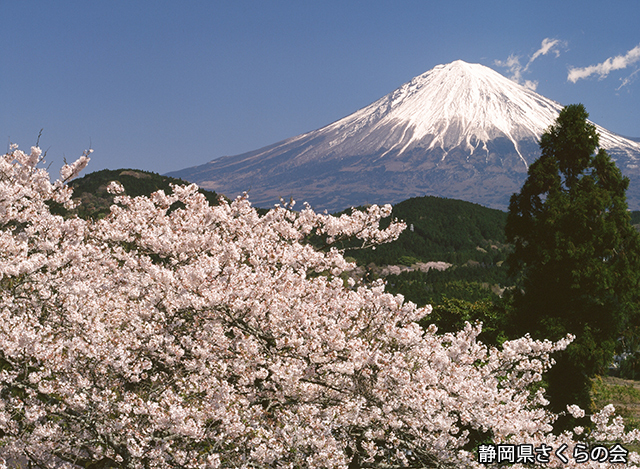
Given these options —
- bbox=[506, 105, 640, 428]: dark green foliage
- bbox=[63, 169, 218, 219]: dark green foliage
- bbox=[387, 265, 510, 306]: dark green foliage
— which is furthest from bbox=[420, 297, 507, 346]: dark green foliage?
bbox=[63, 169, 218, 219]: dark green foliage

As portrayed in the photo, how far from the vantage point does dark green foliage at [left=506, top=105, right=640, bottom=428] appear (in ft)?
50.8

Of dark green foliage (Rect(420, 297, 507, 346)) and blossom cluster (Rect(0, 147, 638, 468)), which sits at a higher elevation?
blossom cluster (Rect(0, 147, 638, 468))

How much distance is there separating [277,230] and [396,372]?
4.28 metres

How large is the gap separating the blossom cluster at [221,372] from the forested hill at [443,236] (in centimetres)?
8705

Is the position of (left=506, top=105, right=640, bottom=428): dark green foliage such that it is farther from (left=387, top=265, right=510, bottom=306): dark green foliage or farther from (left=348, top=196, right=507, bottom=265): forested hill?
(left=348, top=196, right=507, bottom=265): forested hill

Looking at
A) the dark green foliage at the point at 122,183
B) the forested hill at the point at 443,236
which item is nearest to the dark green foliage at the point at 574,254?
the dark green foliage at the point at 122,183

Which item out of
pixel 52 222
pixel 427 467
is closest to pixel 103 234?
pixel 52 222

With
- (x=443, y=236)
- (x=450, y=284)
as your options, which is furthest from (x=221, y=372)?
(x=443, y=236)

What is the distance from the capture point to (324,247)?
328 inches

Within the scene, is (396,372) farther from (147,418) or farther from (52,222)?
(52,222)

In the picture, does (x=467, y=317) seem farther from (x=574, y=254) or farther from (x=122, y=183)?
(x=122, y=183)

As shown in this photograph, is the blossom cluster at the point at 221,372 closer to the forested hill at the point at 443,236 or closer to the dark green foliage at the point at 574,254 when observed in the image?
the dark green foliage at the point at 574,254

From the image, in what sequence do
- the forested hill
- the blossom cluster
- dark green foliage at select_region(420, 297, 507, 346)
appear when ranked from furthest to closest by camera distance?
the forested hill, dark green foliage at select_region(420, 297, 507, 346), the blossom cluster

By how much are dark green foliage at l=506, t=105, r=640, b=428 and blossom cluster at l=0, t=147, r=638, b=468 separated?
989cm
